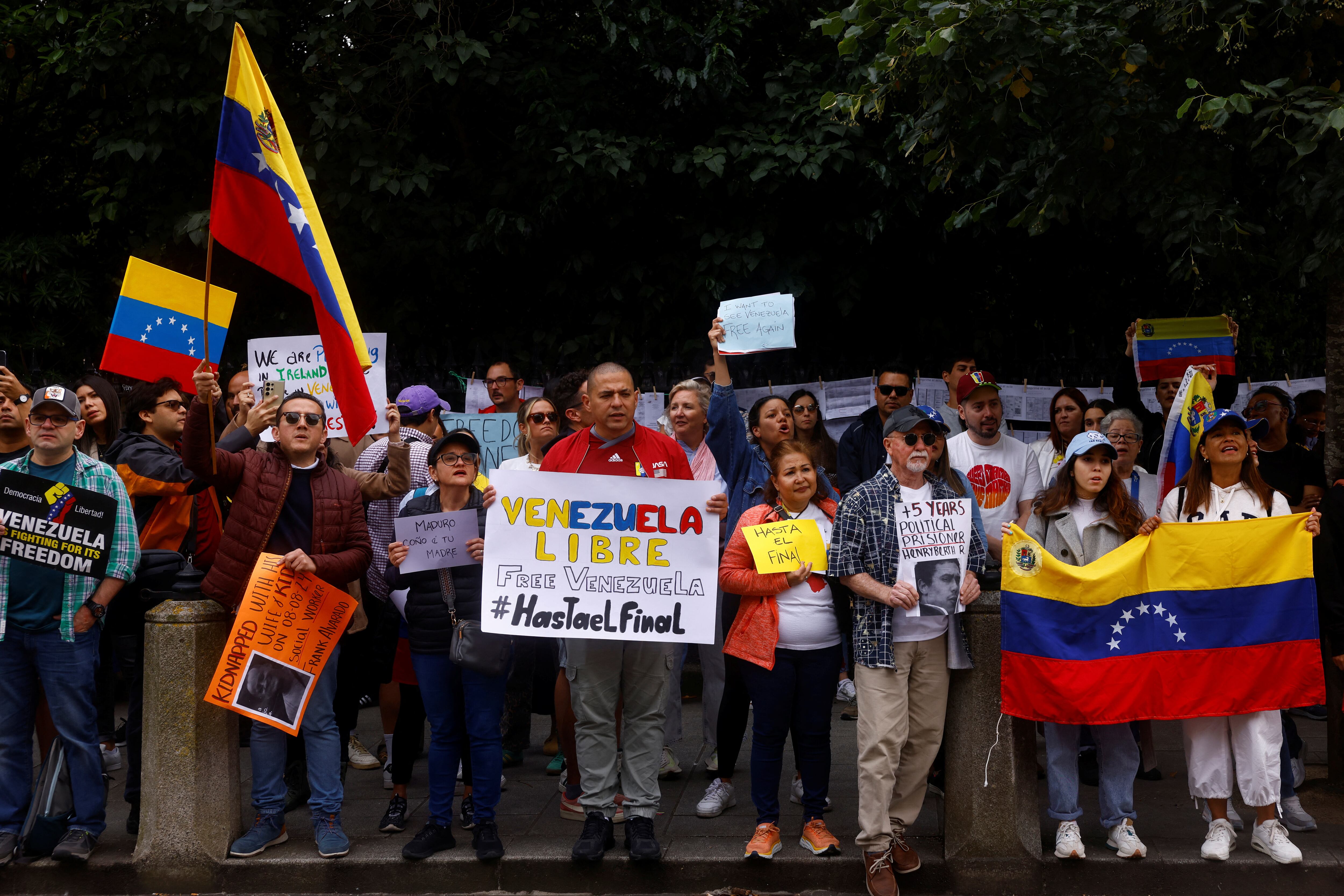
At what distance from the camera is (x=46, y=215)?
39.4 ft

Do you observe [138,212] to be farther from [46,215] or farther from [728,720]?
[728,720]

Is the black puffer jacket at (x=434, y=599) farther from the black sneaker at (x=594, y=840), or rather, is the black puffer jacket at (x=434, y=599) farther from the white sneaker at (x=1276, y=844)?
the white sneaker at (x=1276, y=844)

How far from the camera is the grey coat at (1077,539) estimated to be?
5.57 meters

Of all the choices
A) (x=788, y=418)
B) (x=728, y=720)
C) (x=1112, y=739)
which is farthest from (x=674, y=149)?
(x=1112, y=739)

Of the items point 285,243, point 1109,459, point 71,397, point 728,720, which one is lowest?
point 728,720

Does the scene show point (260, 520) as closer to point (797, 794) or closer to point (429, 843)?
point (429, 843)

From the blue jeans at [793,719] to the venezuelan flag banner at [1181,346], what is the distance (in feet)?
13.3

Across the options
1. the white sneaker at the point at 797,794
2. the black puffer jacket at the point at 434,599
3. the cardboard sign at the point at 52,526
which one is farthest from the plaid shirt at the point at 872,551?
the cardboard sign at the point at 52,526

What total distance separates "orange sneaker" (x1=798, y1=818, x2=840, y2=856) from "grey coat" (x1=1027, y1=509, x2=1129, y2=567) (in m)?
1.69

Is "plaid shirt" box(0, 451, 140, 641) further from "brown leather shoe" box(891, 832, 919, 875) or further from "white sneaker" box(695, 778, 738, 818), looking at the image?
"brown leather shoe" box(891, 832, 919, 875)

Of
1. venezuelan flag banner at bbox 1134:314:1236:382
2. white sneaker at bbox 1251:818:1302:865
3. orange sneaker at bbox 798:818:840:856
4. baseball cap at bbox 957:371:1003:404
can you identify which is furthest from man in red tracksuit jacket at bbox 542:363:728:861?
venezuelan flag banner at bbox 1134:314:1236:382

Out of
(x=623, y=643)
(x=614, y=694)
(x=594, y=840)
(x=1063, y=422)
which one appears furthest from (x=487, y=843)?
(x=1063, y=422)

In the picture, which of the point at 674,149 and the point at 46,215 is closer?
the point at 674,149

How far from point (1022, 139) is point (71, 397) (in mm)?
6657
